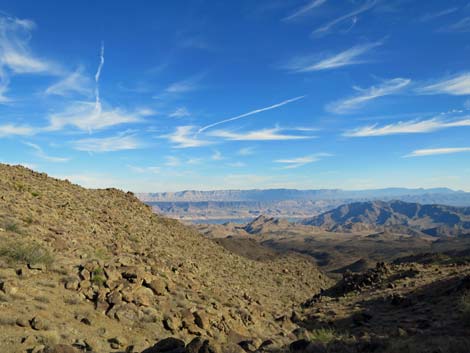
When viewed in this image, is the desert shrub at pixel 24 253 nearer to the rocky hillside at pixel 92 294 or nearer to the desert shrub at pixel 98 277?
the rocky hillside at pixel 92 294

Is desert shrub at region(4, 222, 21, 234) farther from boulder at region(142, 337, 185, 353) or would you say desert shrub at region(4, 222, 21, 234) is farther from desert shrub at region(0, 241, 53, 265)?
boulder at region(142, 337, 185, 353)

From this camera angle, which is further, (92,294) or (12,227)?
(12,227)

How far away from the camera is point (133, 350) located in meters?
12.0

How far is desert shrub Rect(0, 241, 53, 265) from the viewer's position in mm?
15961

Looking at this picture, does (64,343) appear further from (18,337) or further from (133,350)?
(133,350)

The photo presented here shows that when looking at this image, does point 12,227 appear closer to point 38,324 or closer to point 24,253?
point 24,253

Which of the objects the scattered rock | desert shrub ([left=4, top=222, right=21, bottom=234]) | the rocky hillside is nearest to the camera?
the scattered rock

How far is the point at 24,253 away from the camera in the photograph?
16.2m

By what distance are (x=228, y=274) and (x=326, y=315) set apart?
12846 mm

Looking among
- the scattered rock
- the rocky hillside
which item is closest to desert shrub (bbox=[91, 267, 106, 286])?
the rocky hillside

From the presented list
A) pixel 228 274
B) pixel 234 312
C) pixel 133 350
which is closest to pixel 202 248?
pixel 228 274

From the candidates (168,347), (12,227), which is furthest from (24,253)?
(168,347)

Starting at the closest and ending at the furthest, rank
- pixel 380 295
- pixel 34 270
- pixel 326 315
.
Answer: pixel 34 270, pixel 326 315, pixel 380 295

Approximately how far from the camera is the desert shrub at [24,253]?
1596 cm
